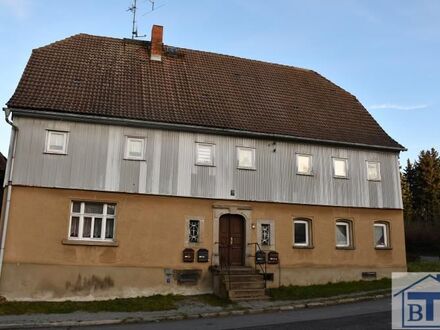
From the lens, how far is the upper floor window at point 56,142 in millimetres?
16052

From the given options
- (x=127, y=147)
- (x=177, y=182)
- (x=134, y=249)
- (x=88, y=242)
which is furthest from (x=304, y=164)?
(x=88, y=242)

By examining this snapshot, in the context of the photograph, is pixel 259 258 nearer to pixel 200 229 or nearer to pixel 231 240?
pixel 231 240

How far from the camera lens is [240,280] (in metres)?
16.1

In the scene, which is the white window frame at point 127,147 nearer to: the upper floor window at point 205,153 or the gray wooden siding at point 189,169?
the gray wooden siding at point 189,169

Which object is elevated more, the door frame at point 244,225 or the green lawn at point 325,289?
the door frame at point 244,225

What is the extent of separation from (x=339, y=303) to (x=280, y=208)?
450cm

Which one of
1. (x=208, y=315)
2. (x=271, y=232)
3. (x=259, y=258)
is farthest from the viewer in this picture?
(x=271, y=232)

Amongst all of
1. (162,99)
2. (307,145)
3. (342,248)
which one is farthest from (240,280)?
(162,99)

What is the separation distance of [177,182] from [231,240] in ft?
10.3

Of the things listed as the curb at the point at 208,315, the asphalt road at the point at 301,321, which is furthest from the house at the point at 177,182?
the asphalt road at the point at 301,321

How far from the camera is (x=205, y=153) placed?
58.0 ft

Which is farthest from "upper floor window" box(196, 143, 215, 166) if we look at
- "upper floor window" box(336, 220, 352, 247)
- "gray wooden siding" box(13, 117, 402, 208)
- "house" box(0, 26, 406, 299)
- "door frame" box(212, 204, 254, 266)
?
"upper floor window" box(336, 220, 352, 247)

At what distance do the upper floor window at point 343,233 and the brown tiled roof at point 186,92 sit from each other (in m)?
3.57

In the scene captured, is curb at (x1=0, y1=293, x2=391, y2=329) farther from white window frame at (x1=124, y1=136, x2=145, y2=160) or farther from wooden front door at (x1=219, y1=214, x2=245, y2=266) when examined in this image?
white window frame at (x1=124, y1=136, x2=145, y2=160)
